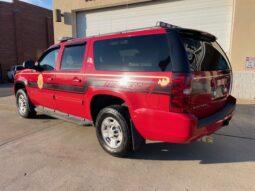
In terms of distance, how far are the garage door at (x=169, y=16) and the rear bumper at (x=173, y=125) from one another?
559 cm

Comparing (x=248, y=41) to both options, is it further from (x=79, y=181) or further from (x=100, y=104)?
(x=79, y=181)

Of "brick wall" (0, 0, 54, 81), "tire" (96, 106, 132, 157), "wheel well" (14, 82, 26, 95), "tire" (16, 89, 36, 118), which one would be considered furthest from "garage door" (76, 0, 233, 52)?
"brick wall" (0, 0, 54, 81)

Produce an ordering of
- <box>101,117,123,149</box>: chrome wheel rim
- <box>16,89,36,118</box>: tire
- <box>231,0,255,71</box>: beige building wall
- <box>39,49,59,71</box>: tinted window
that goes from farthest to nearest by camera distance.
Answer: <box>231,0,255,71</box>: beige building wall
<box>16,89,36,118</box>: tire
<box>39,49,59,71</box>: tinted window
<box>101,117,123,149</box>: chrome wheel rim

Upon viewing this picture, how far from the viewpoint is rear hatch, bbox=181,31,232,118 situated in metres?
2.94

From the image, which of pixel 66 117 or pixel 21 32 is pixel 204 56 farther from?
pixel 21 32

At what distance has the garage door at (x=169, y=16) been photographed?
7.92 metres

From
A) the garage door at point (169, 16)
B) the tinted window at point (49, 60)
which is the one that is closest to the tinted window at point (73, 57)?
the tinted window at point (49, 60)

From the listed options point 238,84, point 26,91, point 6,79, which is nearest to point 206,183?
point 26,91

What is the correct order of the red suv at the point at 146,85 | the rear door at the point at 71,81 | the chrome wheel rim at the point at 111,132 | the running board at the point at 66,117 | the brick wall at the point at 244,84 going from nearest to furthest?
the red suv at the point at 146,85
the chrome wheel rim at the point at 111,132
the rear door at the point at 71,81
the running board at the point at 66,117
the brick wall at the point at 244,84

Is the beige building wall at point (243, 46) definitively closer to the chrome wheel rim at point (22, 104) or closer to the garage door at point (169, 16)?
the garage door at point (169, 16)

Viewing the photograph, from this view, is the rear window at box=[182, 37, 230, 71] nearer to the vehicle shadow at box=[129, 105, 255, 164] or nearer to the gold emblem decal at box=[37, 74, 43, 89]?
the vehicle shadow at box=[129, 105, 255, 164]

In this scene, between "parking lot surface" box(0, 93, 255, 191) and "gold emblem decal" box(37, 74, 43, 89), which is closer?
"parking lot surface" box(0, 93, 255, 191)

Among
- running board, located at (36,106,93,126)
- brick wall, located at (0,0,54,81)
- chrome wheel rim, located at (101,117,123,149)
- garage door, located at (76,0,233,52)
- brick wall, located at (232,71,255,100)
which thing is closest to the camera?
chrome wheel rim, located at (101,117,123,149)

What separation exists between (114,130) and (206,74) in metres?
1.68
